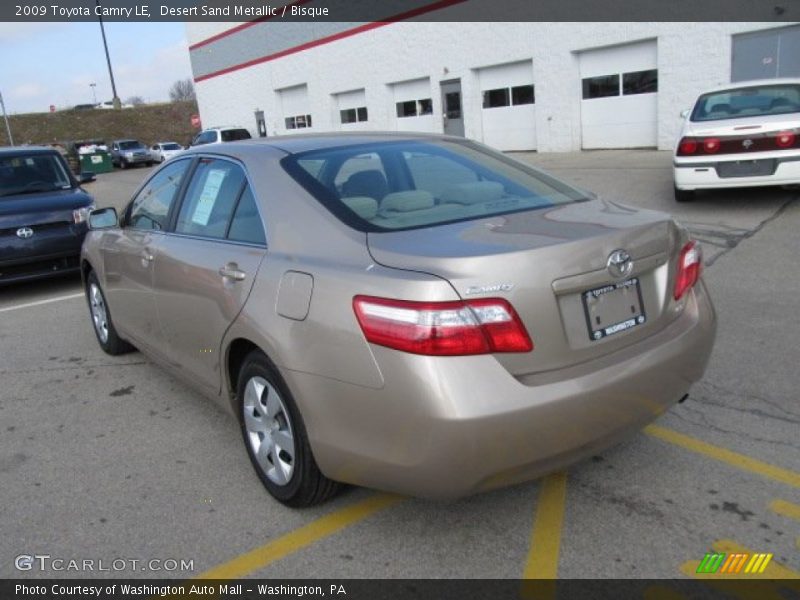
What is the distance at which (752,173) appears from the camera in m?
8.50

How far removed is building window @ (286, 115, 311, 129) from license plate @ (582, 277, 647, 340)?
29.4 meters

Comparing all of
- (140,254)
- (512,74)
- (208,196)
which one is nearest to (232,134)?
(512,74)

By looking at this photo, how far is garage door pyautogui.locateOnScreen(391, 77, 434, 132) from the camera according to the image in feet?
78.0

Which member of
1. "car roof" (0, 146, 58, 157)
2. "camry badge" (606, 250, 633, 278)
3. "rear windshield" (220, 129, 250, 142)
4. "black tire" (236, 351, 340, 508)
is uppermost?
"car roof" (0, 146, 58, 157)

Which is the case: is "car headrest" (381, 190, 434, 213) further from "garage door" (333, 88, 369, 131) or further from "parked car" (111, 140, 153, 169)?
"parked car" (111, 140, 153, 169)

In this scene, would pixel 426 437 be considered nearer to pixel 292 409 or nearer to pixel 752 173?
pixel 292 409

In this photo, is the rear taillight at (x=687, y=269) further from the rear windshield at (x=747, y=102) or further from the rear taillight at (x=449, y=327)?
the rear windshield at (x=747, y=102)

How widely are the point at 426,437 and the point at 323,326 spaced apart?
58cm

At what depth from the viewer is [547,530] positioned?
284cm

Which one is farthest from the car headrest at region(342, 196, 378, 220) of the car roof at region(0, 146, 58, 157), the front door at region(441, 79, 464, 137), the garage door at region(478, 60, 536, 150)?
the front door at region(441, 79, 464, 137)

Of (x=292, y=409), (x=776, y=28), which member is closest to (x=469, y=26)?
(x=776, y=28)

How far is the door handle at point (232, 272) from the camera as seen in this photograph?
10.1ft

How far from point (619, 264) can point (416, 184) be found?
44.3 inches

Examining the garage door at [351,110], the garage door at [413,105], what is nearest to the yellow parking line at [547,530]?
the garage door at [413,105]
